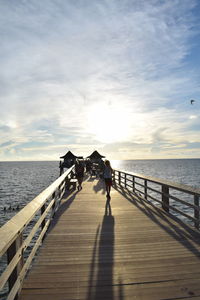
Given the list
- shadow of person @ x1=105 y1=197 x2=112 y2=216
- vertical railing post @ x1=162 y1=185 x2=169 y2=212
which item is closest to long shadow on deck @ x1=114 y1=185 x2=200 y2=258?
vertical railing post @ x1=162 y1=185 x2=169 y2=212

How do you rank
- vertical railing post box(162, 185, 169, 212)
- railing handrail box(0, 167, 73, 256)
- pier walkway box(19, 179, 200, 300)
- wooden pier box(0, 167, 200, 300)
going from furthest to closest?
vertical railing post box(162, 185, 169, 212) → pier walkway box(19, 179, 200, 300) → wooden pier box(0, 167, 200, 300) → railing handrail box(0, 167, 73, 256)

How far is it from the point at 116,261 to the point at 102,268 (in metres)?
0.37

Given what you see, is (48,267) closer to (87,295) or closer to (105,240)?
(87,295)

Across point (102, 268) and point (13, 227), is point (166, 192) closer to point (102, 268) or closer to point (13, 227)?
point (102, 268)

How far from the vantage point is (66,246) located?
4484 mm

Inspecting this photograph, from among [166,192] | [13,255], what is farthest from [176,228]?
[13,255]

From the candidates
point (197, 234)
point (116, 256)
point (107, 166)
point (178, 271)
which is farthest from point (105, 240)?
point (107, 166)

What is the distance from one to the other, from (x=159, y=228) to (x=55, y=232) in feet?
9.07

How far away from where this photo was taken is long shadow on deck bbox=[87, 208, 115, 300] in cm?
289

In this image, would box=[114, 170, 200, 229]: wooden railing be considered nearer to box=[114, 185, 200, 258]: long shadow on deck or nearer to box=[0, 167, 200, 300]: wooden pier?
box=[0, 167, 200, 300]: wooden pier

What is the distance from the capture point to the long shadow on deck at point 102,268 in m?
2.89

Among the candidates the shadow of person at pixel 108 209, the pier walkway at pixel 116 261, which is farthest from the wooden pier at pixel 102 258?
the shadow of person at pixel 108 209

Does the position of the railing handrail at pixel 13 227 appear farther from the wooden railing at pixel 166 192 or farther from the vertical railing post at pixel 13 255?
the wooden railing at pixel 166 192

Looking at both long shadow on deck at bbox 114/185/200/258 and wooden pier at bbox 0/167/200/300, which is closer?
wooden pier at bbox 0/167/200/300
